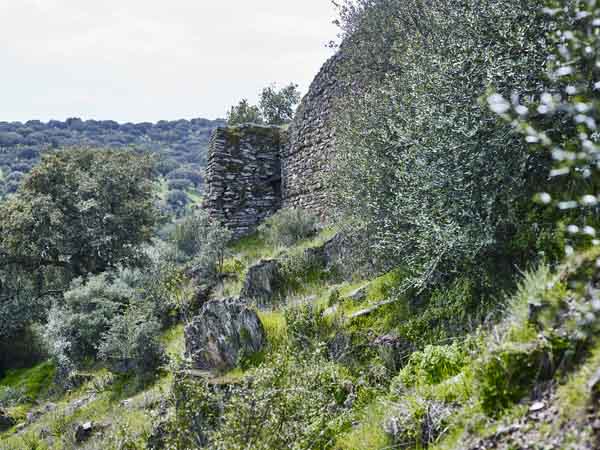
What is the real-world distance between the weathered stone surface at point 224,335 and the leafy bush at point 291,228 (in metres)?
4.60

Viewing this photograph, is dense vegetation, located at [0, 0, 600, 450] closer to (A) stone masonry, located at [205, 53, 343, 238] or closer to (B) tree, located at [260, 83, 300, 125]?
(A) stone masonry, located at [205, 53, 343, 238]

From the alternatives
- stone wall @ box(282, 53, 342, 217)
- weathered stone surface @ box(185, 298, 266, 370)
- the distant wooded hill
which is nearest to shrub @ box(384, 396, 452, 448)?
weathered stone surface @ box(185, 298, 266, 370)

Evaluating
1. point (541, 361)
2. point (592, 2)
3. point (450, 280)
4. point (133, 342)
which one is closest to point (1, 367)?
point (133, 342)

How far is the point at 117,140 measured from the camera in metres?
109

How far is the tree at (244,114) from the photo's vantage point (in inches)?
1076

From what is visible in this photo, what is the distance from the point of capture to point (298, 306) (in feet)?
24.3

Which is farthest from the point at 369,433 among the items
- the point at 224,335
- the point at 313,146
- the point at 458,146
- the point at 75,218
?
the point at 75,218

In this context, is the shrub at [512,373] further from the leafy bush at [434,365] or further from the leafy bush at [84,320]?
the leafy bush at [84,320]

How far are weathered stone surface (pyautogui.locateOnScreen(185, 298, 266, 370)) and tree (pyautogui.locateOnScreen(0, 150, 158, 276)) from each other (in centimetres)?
964

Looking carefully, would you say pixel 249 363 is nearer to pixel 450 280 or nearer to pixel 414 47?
pixel 450 280

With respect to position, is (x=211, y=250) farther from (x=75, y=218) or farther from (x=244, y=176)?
(x=75, y=218)

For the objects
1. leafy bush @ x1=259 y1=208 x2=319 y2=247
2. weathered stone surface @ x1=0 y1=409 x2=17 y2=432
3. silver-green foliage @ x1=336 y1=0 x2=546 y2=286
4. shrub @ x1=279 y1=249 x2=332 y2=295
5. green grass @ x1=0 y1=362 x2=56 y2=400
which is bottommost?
green grass @ x1=0 y1=362 x2=56 y2=400

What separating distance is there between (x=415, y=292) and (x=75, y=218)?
46.4ft

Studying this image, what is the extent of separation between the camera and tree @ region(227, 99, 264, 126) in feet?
89.7
